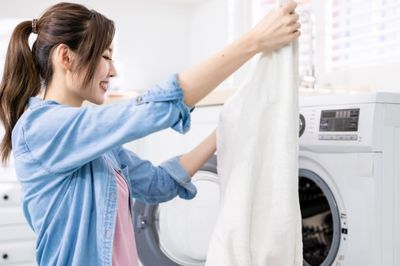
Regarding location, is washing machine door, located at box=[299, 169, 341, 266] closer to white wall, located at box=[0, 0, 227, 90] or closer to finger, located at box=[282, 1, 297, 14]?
finger, located at box=[282, 1, 297, 14]

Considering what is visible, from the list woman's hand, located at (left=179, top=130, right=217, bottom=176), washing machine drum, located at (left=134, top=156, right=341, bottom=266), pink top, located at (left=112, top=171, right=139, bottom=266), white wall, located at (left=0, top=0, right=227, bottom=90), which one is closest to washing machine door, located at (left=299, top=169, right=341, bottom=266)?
washing machine drum, located at (left=134, top=156, right=341, bottom=266)

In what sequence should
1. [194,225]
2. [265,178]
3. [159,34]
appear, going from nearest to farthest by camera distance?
[265,178]
[194,225]
[159,34]

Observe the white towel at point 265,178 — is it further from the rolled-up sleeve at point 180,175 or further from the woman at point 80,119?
the rolled-up sleeve at point 180,175

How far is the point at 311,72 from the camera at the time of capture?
8.11ft

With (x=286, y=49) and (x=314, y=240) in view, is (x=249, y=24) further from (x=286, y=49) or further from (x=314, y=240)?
(x=286, y=49)

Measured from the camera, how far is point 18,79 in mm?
1204

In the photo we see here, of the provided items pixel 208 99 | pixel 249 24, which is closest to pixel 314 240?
pixel 208 99

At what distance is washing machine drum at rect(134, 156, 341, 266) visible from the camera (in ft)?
5.46

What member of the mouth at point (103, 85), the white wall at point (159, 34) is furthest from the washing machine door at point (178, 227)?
the white wall at point (159, 34)

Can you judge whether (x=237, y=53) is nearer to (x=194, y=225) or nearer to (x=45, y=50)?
(x=45, y=50)

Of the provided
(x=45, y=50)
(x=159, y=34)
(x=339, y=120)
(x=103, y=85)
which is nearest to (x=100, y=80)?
(x=103, y=85)

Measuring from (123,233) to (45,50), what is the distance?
49cm

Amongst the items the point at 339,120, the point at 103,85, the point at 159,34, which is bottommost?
the point at 339,120

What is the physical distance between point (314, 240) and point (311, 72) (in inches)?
41.3
